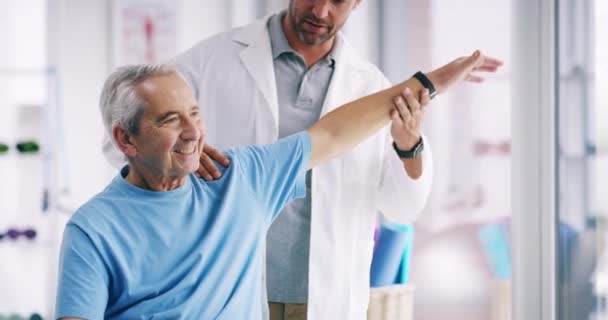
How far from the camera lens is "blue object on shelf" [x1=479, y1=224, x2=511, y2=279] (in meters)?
2.81

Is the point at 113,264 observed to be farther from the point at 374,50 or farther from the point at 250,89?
the point at 374,50

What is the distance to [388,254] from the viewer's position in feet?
8.11

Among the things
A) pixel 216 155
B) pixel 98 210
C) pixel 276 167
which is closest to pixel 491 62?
pixel 276 167

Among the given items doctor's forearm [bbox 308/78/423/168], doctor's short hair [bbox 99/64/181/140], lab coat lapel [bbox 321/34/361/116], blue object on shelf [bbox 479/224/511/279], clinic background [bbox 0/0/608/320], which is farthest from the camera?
blue object on shelf [bbox 479/224/511/279]

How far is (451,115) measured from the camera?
2963 millimetres

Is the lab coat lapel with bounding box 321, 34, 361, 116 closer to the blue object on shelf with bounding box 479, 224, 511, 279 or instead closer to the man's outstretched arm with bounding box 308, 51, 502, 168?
the man's outstretched arm with bounding box 308, 51, 502, 168

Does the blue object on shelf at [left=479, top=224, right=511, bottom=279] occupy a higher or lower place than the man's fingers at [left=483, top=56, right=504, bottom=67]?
lower

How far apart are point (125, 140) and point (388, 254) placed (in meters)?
1.14

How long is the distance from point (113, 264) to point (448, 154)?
1778mm

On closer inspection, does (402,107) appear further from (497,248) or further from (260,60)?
(497,248)

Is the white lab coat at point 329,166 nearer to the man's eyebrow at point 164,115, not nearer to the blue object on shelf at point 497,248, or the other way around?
the man's eyebrow at point 164,115

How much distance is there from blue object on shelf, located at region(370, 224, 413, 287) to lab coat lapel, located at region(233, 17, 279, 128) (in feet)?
2.08

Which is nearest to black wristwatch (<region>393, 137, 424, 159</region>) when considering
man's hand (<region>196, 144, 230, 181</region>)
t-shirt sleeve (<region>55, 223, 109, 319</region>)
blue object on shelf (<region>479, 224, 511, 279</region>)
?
man's hand (<region>196, 144, 230, 181</region>)

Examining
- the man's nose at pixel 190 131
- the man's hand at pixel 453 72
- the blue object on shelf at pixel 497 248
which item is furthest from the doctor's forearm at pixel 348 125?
the blue object on shelf at pixel 497 248
